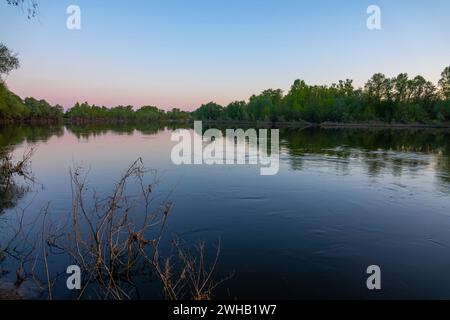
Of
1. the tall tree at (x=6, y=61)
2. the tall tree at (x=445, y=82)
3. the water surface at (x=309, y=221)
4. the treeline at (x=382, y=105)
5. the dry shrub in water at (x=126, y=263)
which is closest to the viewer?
the dry shrub in water at (x=126, y=263)

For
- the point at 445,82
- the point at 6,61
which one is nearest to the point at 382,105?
the point at 445,82

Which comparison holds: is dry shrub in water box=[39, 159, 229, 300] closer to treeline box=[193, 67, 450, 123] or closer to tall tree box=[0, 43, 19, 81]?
tall tree box=[0, 43, 19, 81]

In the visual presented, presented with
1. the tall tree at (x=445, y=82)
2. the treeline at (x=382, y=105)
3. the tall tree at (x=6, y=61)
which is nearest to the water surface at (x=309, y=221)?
the tall tree at (x=6, y=61)

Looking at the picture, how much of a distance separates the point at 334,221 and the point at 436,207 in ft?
16.2

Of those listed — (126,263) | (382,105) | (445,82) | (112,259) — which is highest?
(445,82)

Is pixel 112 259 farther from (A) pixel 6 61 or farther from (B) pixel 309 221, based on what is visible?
(A) pixel 6 61

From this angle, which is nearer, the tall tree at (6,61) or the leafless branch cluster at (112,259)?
the leafless branch cluster at (112,259)

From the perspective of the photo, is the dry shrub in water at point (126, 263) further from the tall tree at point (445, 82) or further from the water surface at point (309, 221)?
the tall tree at point (445, 82)

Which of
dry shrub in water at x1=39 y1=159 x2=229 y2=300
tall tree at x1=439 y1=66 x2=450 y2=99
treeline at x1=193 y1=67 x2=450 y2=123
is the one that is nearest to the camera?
dry shrub in water at x1=39 y1=159 x2=229 y2=300

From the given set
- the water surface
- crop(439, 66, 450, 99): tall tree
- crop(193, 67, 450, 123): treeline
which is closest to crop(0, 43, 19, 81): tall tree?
the water surface

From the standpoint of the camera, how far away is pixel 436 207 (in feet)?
41.0

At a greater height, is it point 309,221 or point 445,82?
point 445,82
